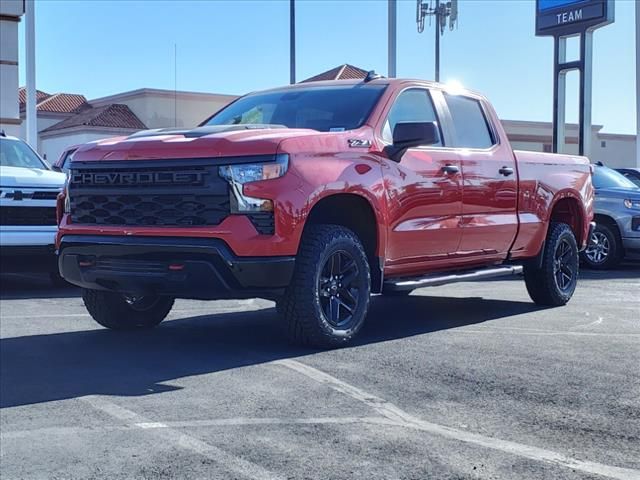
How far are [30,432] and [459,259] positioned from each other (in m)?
4.28

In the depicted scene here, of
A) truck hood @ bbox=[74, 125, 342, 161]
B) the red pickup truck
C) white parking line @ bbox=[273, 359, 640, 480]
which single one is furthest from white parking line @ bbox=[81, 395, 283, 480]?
truck hood @ bbox=[74, 125, 342, 161]

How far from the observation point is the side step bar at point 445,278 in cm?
705

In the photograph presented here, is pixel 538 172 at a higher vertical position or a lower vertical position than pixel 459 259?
higher

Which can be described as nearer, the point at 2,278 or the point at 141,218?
the point at 141,218

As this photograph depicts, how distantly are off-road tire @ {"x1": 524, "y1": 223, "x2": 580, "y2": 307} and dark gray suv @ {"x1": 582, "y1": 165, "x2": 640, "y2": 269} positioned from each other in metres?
5.04

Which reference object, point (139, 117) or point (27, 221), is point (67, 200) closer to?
point (27, 221)

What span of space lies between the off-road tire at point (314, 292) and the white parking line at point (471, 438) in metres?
0.68

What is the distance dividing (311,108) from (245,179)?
164 centimetres

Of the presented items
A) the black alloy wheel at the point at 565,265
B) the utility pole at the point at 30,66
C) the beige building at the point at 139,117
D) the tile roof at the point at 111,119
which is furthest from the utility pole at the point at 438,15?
the black alloy wheel at the point at 565,265

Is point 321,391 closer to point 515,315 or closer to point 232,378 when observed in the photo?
point 232,378

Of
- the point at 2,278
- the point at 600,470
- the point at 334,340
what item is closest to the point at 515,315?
the point at 334,340

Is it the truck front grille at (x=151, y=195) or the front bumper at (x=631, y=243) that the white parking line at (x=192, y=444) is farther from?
the front bumper at (x=631, y=243)

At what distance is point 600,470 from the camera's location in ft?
12.7

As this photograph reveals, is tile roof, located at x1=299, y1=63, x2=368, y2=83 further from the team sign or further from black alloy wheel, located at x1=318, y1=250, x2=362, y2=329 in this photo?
black alloy wheel, located at x1=318, y1=250, x2=362, y2=329
